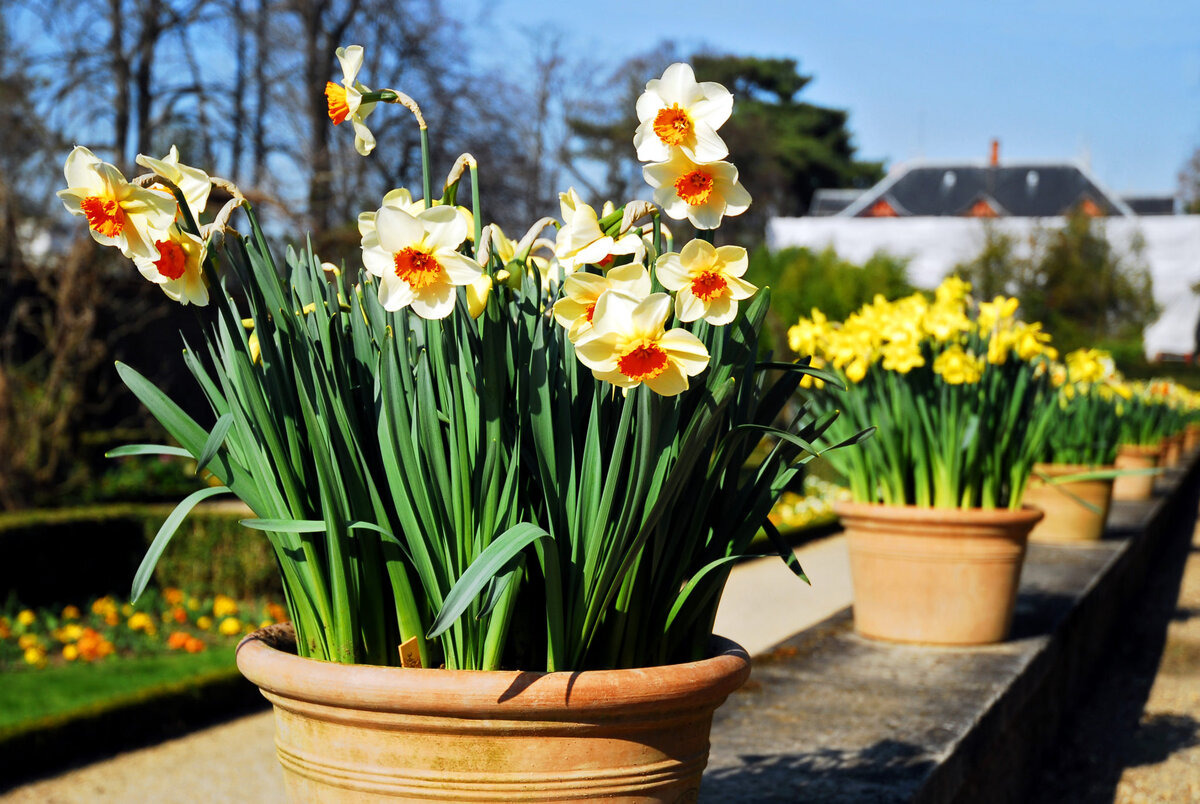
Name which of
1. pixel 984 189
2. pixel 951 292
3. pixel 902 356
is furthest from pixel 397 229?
pixel 984 189

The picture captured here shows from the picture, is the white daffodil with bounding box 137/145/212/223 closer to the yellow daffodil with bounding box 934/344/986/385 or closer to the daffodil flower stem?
the daffodil flower stem

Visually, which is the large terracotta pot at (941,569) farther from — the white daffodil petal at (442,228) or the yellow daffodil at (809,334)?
the white daffodil petal at (442,228)

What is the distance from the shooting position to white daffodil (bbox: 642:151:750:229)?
42.7 inches

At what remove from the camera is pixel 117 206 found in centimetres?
102

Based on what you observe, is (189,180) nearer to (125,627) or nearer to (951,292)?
(951,292)

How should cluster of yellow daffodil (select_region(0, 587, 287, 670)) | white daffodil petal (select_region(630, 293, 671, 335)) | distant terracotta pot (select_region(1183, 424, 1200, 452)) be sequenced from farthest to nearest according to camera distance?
distant terracotta pot (select_region(1183, 424, 1200, 452))
cluster of yellow daffodil (select_region(0, 587, 287, 670))
white daffodil petal (select_region(630, 293, 671, 335))

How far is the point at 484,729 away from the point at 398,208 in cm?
51

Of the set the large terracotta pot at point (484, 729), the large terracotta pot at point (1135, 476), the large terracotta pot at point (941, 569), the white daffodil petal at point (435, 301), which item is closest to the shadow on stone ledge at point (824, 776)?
the large terracotta pot at point (484, 729)

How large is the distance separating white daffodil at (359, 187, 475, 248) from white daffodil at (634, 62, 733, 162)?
7.5 inches

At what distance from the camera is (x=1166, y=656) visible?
4605mm

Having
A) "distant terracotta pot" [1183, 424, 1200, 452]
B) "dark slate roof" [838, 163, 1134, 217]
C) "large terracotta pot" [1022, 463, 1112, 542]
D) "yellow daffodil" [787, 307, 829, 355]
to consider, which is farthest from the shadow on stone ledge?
"dark slate roof" [838, 163, 1134, 217]

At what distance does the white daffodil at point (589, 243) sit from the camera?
1080mm

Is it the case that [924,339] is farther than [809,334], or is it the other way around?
[809,334]

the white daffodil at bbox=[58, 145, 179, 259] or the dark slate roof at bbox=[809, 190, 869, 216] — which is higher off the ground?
the dark slate roof at bbox=[809, 190, 869, 216]
